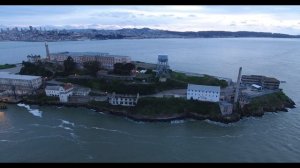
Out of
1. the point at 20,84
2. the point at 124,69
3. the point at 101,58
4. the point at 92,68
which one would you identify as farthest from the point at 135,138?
the point at 101,58

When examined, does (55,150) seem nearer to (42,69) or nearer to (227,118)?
(227,118)

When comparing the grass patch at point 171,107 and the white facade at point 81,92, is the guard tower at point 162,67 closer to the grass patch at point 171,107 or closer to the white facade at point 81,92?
the grass patch at point 171,107

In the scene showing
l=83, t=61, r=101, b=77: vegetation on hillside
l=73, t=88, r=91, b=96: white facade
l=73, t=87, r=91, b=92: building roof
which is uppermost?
l=83, t=61, r=101, b=77: vegetation on hillside

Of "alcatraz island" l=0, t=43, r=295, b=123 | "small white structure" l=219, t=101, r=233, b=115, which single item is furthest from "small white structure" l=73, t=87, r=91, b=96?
"small white structure" l=219, t=101, r=233, b=115

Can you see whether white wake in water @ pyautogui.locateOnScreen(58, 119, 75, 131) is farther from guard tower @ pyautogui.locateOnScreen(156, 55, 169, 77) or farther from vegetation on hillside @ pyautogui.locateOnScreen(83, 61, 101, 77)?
guard tower @ pyautogui.locateOnScreen(156, 55, 169, 77)

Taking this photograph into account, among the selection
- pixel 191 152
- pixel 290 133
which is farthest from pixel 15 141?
pixel 290 133

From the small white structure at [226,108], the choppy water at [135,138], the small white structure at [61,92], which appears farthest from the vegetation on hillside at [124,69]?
the small white structure at [226,108]

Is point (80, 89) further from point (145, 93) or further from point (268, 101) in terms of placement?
point (268, 101)

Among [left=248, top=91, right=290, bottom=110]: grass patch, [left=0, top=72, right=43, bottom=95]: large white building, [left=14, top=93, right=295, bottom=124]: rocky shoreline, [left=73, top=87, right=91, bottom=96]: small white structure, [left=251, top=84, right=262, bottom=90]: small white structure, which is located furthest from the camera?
[left=0, top=72, right=43, bottom=95]: large white building
